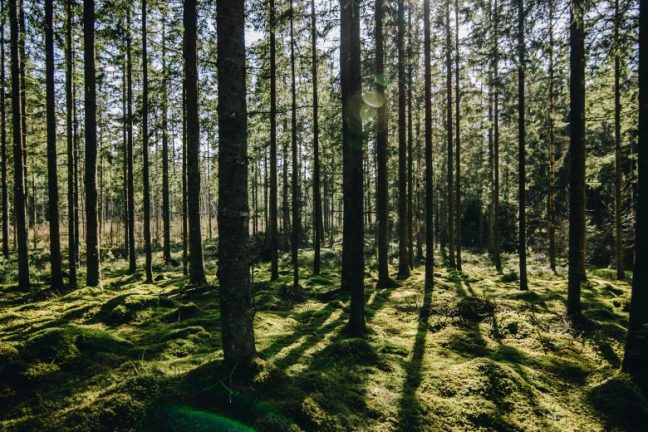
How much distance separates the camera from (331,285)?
609 inches

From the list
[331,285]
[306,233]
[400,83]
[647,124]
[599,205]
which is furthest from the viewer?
[306,233]

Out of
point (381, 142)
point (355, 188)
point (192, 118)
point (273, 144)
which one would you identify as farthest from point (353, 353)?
point (273, 144)

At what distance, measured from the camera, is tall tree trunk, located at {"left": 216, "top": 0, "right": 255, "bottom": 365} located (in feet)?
13.9

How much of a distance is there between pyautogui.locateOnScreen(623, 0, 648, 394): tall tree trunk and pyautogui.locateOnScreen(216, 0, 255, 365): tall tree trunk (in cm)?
644

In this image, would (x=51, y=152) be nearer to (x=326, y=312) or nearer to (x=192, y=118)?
(x=192, y=118)

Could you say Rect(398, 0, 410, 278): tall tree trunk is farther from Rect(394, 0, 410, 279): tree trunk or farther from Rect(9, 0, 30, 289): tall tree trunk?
Rect(9, 0, 30, 289): tall tree trunk

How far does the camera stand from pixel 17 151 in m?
11.7

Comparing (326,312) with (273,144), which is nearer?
(326,312)

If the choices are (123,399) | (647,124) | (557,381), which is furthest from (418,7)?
(123,399)

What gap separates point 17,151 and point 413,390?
1443 centimetres

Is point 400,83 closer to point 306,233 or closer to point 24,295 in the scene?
point 24,295

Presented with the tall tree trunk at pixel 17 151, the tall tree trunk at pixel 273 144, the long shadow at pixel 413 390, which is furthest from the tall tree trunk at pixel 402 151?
the tall tree trunk at pixel 17 151

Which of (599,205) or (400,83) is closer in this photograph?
(400,83)

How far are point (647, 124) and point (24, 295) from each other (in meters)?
16.7
